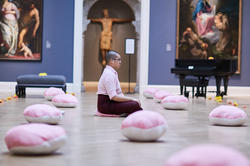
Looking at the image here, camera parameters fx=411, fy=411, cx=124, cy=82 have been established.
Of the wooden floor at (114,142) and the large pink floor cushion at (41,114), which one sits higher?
the large pink floor cushion at (41,114)

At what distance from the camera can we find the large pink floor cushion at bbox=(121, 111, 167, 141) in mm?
3666

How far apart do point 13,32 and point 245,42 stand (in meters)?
7.80

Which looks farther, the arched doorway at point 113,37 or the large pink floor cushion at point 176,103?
the arched doorway at point 113,37

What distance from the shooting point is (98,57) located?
1966cm

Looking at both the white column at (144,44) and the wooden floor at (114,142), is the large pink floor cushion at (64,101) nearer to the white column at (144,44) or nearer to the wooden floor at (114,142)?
the wooden floor at (114,142)

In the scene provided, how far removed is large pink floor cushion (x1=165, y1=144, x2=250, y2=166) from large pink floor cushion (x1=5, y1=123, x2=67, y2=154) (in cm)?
125

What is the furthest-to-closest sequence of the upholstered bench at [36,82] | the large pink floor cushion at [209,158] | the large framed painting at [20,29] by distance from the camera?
the large framed painting at [20,29] → the upholstered bench at [36,82] → the large pink floor cushion at [209,158]

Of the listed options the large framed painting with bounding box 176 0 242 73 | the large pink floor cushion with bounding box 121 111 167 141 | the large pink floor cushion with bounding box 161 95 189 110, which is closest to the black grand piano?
the large framed painting with bounding box 176 0 242 73

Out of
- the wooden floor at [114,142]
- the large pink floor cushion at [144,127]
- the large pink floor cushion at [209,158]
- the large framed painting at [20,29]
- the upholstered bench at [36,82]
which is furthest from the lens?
the large framed painting at [20,29]

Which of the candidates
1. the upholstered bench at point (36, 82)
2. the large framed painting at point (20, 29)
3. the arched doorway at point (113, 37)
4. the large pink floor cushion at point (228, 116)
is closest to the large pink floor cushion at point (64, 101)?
the upholstered bench at point (36, 82)

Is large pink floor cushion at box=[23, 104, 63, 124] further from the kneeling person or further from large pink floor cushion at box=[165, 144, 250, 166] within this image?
large pink floor cushion at box=[165, 144, 250, 166]

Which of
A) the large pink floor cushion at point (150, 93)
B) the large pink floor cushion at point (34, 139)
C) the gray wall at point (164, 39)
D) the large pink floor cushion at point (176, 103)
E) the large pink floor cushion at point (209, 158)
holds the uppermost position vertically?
the gray wall at point (164, 39)

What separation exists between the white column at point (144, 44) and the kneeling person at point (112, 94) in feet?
25.8

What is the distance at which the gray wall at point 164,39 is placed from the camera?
1391 cm
